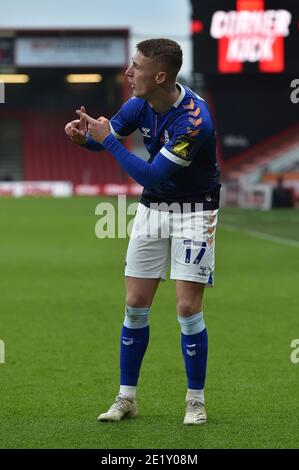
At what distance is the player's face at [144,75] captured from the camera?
6332 millimetres

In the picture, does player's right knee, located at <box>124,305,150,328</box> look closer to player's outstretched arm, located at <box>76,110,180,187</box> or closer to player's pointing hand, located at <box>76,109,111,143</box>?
player's outstretched arm, located at <box>76,110,180,187</box>

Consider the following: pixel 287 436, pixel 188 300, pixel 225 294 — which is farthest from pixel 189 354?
pixel 225 294

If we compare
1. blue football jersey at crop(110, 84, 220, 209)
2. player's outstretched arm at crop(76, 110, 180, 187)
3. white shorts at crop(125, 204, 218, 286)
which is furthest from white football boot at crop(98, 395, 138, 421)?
player's outstretched arm at crop(76, 110, 180, 187)

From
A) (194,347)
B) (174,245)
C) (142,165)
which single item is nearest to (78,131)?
(142,165)

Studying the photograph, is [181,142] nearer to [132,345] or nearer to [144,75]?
[144,75]

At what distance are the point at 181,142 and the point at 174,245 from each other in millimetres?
681

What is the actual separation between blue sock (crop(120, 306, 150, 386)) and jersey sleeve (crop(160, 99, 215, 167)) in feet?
3.34

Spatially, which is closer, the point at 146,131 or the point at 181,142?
the point at 181,142

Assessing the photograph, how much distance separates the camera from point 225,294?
13156 millimetres

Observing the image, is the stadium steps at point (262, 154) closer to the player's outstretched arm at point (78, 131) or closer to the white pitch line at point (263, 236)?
the white pitch line at point (263, 236)

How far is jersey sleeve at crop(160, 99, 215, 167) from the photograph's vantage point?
6.31 m

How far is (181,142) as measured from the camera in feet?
20.7

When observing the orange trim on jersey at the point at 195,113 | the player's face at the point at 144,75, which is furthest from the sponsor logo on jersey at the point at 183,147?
the player's face at the point at 144,75
